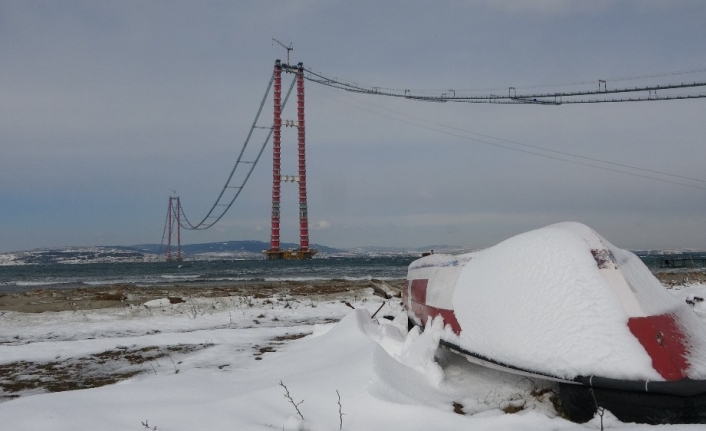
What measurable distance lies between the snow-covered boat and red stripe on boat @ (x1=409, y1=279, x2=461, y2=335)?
0.15 feet

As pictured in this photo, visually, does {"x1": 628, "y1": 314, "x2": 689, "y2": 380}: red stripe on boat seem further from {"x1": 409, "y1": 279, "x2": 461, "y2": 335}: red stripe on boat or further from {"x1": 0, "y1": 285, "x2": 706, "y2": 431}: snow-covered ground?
{"x1": 409, "y1": 279, "x2": 461, "y2": 335}: red stripe on boat

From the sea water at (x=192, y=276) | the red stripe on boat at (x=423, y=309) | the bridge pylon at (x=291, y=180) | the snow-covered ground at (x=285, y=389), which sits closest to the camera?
the snow-covered ground at (x=285, y=389)

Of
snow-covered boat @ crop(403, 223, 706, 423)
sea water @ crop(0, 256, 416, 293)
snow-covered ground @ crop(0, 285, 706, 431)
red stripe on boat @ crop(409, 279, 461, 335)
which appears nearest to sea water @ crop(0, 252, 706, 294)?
sea water @ crop(0, 256, 416, 293)

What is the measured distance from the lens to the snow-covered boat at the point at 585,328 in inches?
109

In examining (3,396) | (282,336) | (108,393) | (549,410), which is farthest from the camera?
(282,336)

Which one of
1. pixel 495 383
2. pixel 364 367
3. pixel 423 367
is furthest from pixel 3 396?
→ pixel 495 383

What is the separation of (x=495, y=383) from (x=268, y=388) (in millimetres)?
1885

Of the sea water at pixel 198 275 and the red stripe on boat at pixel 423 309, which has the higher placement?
the red stripe on boat at pixel 423 309

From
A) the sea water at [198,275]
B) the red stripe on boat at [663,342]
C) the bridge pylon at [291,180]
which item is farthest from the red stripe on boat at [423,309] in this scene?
the bridge pylon at [291,180]

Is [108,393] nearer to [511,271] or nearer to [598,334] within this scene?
[511,271]

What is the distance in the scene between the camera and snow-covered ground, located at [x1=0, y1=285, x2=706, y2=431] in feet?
9.91

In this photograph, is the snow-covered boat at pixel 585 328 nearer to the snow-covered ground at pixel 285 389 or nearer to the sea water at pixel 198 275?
the snow-covered ground at pixel 285 389

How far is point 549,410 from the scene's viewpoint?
3309 millimetres

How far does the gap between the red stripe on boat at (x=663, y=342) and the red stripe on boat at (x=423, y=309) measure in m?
1.49
